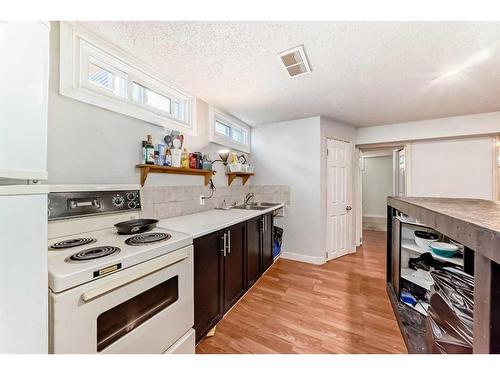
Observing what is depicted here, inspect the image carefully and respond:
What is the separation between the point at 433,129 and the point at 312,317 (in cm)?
355

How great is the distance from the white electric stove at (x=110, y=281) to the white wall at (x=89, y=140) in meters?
0.12

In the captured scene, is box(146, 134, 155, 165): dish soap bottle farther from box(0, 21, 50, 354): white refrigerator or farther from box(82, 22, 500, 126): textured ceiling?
box(0, 21, 50, 354): white refrigerator

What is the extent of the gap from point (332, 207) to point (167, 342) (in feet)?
9.36

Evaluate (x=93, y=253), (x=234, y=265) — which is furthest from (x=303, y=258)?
(x=93, y=253)

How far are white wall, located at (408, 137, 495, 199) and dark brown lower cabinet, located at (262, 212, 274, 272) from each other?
278 cm

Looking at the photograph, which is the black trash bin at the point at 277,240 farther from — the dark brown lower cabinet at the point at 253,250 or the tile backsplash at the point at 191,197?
the dark brown lower cabinet at the point at 253,250

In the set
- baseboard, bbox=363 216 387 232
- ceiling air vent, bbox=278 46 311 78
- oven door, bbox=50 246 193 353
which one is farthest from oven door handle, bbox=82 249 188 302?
baseboard, bbox=363 216 387 232

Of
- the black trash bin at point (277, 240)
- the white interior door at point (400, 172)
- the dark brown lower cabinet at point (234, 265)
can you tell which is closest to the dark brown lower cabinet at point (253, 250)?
the dark brown lower cabinet at point (234, 265)

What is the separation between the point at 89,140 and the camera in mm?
1390

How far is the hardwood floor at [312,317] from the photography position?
143 cm

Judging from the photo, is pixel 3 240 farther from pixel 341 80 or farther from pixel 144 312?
pixel 341 80

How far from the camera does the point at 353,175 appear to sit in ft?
11.6
